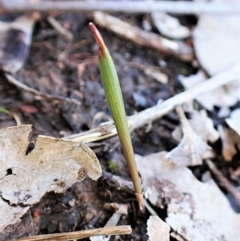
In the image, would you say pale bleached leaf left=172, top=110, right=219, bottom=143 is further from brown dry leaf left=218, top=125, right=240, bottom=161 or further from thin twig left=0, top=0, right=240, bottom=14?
thin twig left=0, top=0, right=240, bottom=14

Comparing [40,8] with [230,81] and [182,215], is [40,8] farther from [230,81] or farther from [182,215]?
[182,215]

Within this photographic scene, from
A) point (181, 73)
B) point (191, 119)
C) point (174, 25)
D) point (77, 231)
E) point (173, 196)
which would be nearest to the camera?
point (77, 231)

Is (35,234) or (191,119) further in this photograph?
(191,119)

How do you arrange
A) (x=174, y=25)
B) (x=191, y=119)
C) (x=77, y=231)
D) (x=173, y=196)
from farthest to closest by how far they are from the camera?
(x=174, y=25) → (x=191, y=119) → (x=173, y=196) → (x=77, y=231)

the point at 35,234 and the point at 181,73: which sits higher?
the point at 181,73

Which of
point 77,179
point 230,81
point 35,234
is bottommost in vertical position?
point 35,234

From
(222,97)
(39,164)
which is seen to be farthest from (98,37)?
(222,97)

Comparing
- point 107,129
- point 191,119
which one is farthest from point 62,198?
point 191,119
